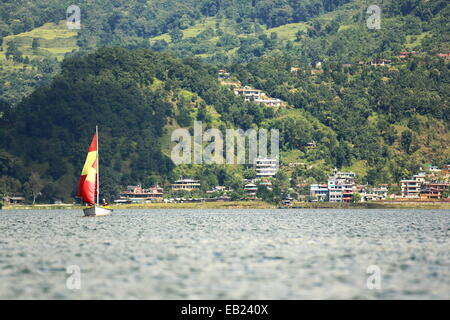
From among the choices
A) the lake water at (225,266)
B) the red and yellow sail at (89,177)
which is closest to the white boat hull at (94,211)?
the red and yellow sail at (89,177)

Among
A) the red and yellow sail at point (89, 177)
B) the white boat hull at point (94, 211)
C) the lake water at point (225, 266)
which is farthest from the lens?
the white boat hull at point (94, 211)

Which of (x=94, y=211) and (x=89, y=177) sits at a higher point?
(x=89, y=177)

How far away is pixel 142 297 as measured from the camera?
184 feet

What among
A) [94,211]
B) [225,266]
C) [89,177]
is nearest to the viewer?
[225,266]

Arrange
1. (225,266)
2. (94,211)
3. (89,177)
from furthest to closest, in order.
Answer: (94,211) < (89,177) < (225,266)

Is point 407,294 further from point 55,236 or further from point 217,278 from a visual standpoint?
point 55,236

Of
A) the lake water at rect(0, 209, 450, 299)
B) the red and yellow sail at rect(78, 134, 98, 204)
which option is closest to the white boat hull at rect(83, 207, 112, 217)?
the red and yellow sail at rect(78, 134, 98, 204)

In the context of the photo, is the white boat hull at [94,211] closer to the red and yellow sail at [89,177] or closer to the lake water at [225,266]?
the red and yellow sail at [89,177]

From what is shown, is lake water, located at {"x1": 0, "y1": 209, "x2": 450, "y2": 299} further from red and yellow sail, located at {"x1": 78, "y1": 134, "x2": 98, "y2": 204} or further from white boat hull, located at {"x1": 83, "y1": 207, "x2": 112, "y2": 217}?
white boat hull, located at {"x1": 83, "y1": 207, "x2": 112, "y2": 217}

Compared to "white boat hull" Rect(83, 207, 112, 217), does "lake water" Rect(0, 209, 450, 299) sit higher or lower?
lower

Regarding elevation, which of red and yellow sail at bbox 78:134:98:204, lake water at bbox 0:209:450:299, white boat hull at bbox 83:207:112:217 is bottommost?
lake water at bbox 0:209:450:299

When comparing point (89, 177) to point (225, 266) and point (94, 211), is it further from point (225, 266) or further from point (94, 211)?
point (225, 266)

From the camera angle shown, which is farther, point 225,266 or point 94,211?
point 94,211

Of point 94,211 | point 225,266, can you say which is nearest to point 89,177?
point 94,211
